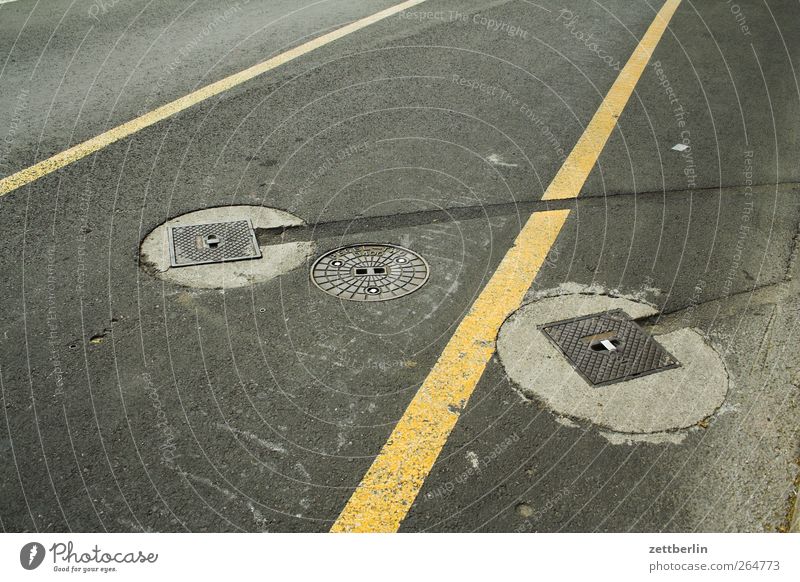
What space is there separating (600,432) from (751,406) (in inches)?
29.4

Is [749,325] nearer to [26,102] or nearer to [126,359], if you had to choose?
[126,359]

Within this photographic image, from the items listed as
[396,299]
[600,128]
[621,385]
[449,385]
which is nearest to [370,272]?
[396,299]

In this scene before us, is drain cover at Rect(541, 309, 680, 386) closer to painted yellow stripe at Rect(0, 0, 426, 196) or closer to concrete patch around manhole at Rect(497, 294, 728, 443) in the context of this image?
concrete patch around manhole at Rect(497, 294, 728, 443)

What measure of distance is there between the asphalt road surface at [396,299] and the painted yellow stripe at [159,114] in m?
0.05

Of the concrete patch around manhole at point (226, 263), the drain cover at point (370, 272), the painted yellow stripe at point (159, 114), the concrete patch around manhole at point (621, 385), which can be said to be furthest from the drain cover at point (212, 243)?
the concrete patch around manhole at point (621, 385)

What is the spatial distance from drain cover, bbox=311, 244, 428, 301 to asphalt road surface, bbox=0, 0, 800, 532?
8 centimetres

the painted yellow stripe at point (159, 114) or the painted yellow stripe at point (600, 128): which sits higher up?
the painted yellow stripe at point (159, 114)

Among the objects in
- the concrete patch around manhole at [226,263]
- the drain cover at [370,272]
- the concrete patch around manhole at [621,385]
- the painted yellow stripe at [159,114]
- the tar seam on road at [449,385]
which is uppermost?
the painted yellow stripe at [159,114]

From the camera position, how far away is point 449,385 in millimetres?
3916

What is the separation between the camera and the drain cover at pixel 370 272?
461cm

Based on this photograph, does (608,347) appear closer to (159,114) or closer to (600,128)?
(600,128)

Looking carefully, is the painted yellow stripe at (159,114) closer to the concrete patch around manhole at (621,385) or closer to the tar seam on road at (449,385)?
the tar seam on road at (449,385)

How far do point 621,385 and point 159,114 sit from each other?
4.52 meters

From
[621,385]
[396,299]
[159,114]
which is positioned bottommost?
[621,385]
